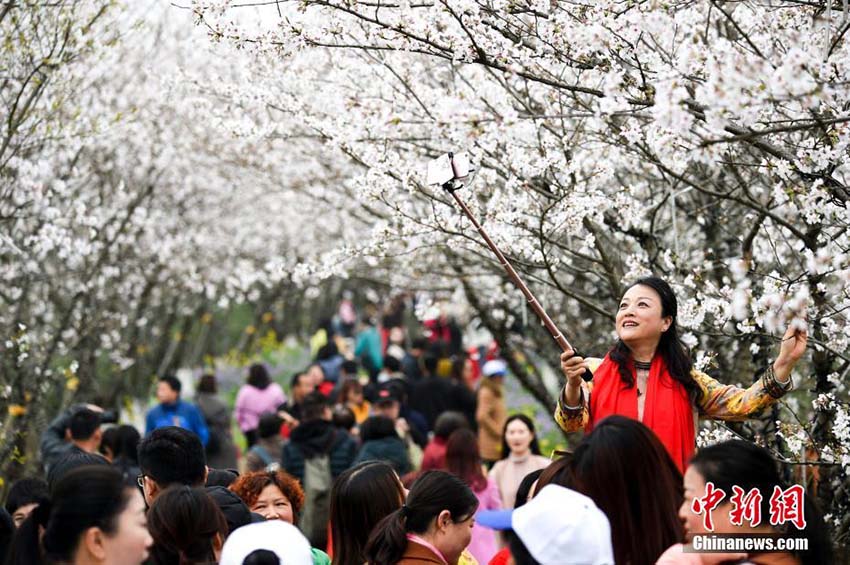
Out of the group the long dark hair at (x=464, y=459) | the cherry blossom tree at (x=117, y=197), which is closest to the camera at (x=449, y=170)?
the cherry blossom tree at (x=117, y=197)

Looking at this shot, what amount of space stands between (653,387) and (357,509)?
5.01 ft

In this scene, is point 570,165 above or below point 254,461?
above

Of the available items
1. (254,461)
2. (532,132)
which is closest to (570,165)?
(532,132)

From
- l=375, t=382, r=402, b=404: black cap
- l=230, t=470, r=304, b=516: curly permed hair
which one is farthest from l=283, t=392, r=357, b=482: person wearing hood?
Answer: l=230, t=470, r=304, b=516: curly permed hair

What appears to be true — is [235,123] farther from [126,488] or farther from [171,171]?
[171,171]

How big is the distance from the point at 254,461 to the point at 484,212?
376 centimetres

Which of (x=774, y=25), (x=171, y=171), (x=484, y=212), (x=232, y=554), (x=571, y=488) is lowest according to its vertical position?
(x=232, y=554)

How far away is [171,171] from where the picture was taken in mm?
14586

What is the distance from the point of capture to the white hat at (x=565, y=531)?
3.56m

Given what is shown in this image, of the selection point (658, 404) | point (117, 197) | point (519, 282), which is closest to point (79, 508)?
point (519, 282)

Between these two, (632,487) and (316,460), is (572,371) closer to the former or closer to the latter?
(632,487)

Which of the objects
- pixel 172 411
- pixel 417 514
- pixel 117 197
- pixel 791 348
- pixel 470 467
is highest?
pixel 117 197

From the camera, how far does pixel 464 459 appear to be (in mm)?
8117

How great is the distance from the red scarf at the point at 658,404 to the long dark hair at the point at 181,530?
5.88 feet
